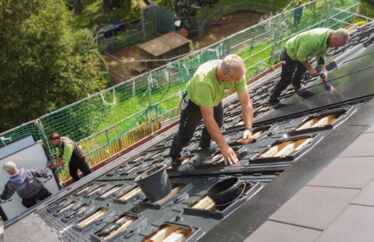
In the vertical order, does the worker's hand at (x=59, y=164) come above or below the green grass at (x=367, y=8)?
above

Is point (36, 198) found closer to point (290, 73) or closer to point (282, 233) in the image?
point (290, 73)

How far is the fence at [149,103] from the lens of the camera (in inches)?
414

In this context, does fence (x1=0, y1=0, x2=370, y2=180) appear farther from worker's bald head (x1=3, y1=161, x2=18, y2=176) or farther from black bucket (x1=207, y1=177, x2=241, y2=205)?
black bucket (x1=207, y1=177, x2=241, y2=205)

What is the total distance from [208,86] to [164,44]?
2049 centimetres

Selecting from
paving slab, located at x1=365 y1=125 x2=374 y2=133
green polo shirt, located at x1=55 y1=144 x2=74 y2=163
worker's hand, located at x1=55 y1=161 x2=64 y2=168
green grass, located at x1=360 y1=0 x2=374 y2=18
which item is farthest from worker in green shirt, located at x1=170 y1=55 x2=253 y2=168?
green grass, located at x1=360 y1=0 x2=374 y2=18

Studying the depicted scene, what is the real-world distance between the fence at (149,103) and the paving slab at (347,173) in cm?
726

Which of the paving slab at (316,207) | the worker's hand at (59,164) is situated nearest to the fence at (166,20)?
the worker's hand at (59,164)

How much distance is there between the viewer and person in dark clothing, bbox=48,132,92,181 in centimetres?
802

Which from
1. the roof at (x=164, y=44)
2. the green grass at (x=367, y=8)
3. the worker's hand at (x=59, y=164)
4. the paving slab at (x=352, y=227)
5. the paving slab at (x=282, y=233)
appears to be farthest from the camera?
the roof at (x=164, y=44)

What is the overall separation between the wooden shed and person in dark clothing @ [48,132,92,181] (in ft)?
50.2

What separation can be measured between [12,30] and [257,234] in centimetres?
1649

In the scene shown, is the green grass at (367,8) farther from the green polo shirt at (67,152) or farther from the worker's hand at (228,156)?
the worker's hand at (228,156)

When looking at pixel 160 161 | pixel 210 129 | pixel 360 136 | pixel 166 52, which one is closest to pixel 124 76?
pixel 166 52

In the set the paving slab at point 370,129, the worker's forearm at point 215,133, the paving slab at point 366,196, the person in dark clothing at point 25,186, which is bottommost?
the person in dark clothing at point 25,186
